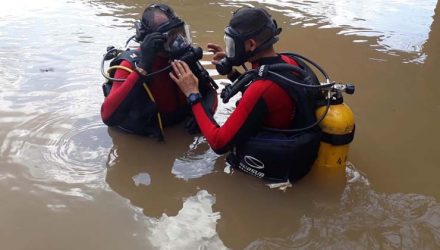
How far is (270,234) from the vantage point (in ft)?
9.77

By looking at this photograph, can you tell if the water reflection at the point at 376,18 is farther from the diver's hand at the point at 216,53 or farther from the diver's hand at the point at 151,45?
the diver's hand at the point at 151,45

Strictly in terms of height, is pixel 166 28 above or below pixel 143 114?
above

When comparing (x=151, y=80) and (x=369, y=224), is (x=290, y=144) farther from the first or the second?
(x=151, y=80)

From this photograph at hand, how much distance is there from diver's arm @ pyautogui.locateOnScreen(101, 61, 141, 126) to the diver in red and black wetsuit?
53 cm

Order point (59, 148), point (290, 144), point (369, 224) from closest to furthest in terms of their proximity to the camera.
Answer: point (369, 224), point (290, 144), point (59, 148)

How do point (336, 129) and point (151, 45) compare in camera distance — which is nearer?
point (336, 129)

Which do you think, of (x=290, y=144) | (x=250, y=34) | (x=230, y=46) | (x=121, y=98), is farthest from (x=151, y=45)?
(x=290, y=144)

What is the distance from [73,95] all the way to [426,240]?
355cm

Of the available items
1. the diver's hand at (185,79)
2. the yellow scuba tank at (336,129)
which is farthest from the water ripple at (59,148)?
the yellow scuba tank at (336,129)

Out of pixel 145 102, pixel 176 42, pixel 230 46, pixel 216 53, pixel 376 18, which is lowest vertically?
pixel 376 18

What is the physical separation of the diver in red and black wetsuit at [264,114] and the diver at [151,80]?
47 cm

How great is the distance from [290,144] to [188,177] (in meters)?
0.90

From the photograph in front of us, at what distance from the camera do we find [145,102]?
12.4ft

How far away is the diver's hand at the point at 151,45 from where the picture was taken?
3.37m
